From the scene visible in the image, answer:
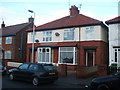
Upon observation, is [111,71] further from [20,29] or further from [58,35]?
[20,29]

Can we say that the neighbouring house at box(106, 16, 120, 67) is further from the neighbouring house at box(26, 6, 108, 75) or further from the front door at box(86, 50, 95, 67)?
the front door at box(86, 50, 95, 67)

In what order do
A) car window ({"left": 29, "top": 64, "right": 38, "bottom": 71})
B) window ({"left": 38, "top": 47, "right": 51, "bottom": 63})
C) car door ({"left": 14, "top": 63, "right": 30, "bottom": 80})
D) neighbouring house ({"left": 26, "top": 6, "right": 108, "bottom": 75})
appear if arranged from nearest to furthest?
car window ({"left": 29, "top": 64, "right": 38, "bottom": 71})
car door ({"left": 14, "top": 63, "right": 30, "bottom": 80})
neighbouring house ({"left": 26, "top": 6, "right": 108, "bottom": 75})
window ({"left": 38, "top": 47, "right": 51, "bottom": 63})

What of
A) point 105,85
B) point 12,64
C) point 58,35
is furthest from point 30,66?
point 58,35

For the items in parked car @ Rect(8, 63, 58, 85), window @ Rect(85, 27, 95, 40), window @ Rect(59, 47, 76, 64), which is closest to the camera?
parked car @ Rect(8, 63, 58, 85)

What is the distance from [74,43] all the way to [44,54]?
4925 millimetres

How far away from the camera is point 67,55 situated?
67.2 feet

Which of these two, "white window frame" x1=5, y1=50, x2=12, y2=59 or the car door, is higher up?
"white window frame" x1=5, y1=50, x2=12, y2=59

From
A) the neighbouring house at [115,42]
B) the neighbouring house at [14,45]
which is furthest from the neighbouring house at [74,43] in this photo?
the neighbouring house at [14,45]

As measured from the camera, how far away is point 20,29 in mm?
29719

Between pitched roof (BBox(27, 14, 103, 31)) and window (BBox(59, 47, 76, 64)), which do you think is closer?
pitched roof (BBox(27, 14, 103, 31))

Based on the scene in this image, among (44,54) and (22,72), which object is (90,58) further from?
(22,72)

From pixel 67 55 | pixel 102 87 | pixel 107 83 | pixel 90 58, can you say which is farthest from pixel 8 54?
pixel 107 83

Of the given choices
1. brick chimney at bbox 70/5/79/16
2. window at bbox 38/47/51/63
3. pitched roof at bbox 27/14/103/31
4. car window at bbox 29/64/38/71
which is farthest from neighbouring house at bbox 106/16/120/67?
car window at bbox 29/64/38/71

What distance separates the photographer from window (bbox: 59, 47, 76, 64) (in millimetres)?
20000
